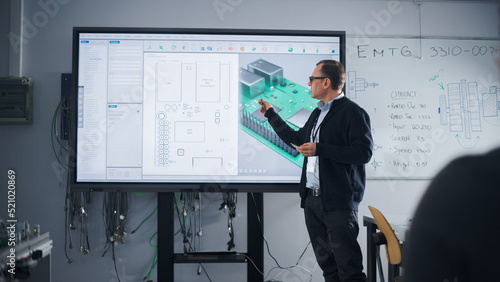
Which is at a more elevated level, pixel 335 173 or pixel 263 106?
pixel 263 106

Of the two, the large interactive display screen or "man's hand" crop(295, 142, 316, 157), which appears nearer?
"man's hand" crop(295, 142, 316, 157)

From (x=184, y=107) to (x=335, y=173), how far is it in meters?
1.11

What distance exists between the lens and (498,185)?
51 centimetres

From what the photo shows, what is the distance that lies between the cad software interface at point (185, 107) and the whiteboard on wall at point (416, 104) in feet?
2.00

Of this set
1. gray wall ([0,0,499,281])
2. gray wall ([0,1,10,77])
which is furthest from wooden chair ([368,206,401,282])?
gray wall ([0,1,10,77])

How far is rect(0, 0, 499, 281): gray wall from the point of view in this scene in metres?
2.81

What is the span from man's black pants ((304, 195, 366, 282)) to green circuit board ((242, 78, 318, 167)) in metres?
0.52

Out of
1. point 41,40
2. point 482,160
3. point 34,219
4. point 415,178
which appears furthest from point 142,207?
point 482,160

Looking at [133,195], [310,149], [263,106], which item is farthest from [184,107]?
[310,149]

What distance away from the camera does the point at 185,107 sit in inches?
99.2

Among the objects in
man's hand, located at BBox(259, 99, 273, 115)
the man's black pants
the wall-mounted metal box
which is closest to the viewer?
the man's black pants

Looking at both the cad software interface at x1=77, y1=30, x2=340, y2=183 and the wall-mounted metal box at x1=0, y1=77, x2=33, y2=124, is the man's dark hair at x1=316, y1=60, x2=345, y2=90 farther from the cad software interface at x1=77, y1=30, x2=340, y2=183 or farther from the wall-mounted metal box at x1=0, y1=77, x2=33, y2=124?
the wall-mounted metal box at x1=0, y1=77, x2=33, y2=124

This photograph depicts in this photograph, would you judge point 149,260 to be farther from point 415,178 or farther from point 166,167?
point 415,178

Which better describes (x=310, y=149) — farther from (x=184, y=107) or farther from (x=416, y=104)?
(x=416, y=104)
